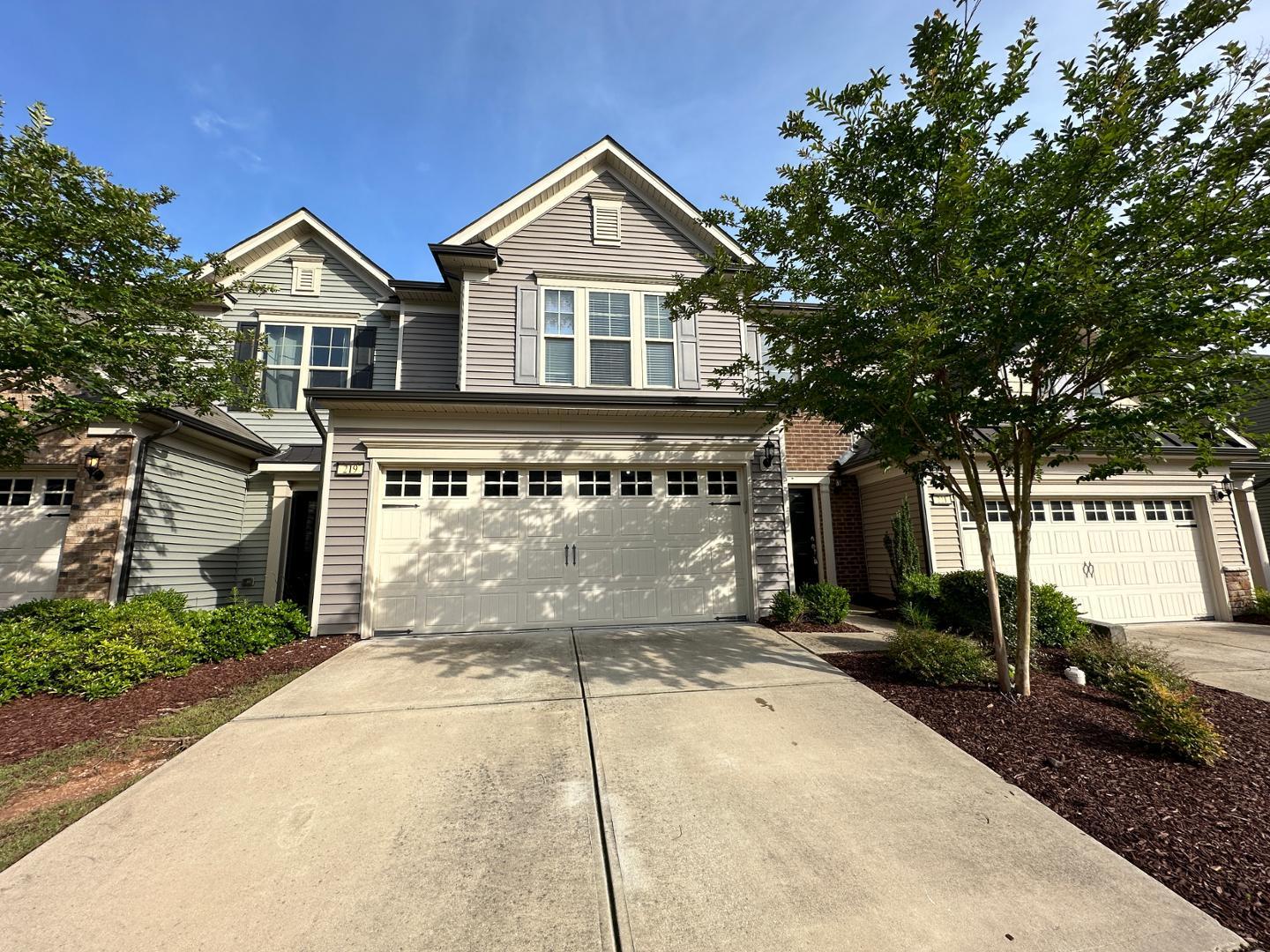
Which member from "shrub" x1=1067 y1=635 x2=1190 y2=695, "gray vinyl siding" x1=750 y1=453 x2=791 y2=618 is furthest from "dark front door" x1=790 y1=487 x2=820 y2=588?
"shrub" x1=1067 y1=635 x2=1190 y2=695

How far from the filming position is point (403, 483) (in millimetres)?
7703

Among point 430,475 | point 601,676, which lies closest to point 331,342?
point 430,475

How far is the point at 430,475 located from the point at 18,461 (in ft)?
14.6

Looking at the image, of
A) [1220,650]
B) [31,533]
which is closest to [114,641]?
[31,533]

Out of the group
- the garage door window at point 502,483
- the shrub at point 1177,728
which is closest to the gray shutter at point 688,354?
the garage door window at point 502,483

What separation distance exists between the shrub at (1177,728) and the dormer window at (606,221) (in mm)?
9972

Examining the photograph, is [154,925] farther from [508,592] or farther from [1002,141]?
[1002,141]

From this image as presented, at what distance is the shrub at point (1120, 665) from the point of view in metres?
4.70

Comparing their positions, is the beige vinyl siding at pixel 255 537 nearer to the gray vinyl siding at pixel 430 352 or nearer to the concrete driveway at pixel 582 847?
the gray vinyl siding at pixel 430 352

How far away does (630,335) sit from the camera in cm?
986

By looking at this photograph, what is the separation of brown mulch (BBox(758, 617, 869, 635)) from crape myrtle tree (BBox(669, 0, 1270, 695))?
2803 millimetres

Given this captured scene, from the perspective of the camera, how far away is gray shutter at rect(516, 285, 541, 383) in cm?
944

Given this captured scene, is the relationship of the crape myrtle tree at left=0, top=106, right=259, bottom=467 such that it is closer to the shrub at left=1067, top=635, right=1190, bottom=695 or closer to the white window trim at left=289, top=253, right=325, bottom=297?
the white window trim at left=289, top=253, right=325, bottom=297

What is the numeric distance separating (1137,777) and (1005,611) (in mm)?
4021
